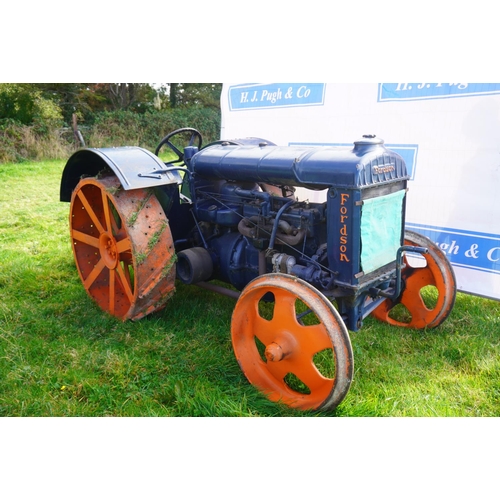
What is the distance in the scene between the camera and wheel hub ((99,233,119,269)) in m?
3.49

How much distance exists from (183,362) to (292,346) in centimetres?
81

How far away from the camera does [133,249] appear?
3111 millimetres

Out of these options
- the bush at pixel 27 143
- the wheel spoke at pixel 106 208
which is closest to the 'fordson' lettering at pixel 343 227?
the wheel spoke at pixel 106 208

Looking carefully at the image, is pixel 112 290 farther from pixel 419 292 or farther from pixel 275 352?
pixel 419 292

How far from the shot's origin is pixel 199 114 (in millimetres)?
17375

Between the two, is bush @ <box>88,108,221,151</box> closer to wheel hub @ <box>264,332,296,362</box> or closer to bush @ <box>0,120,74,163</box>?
bush @ <box>0,120,74,163</box>

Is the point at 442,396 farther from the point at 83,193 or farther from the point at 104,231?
the point at 83,193

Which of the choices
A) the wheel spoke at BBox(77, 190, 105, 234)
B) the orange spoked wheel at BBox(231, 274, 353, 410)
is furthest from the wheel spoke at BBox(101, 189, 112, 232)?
the orange spoked wheel at BBox(231, 274, 353, 410)

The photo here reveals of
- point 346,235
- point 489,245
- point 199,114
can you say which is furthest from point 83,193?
point 199,114

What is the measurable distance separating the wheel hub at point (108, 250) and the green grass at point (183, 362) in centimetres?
42

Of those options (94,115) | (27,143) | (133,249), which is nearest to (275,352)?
(133,249)

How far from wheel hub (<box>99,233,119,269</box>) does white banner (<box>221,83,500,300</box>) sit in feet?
8.70

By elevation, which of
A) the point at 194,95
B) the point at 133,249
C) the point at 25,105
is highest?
the point at 194,95

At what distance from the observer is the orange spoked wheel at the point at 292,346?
2354 millimetres
